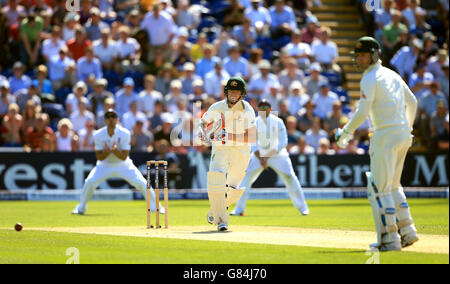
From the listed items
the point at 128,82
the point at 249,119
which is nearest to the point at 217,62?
the point at 128,82

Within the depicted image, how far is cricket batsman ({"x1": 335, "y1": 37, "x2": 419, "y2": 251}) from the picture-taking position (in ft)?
31.7

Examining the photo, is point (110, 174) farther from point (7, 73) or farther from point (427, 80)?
point (427, 80)

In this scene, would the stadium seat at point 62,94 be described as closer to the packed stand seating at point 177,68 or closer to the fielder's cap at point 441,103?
the packed stand seating at point 177,68

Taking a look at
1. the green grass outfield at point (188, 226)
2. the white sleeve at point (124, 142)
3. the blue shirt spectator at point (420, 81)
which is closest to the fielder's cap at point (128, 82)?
the green grass outfield at point (188, 226)

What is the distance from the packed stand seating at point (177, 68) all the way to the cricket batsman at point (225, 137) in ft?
27.5

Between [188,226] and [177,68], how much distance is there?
10247mm

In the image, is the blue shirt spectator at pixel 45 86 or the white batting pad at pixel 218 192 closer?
the white batting pad at pixel 218 192

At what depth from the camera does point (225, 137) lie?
12.6 m

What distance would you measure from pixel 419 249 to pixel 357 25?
1821cm

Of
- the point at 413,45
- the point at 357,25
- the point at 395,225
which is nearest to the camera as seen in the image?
the point at 395,225

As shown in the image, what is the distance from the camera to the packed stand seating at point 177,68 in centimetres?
2167

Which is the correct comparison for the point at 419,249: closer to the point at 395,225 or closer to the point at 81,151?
the point at 395,225

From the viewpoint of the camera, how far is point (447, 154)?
22031 mm

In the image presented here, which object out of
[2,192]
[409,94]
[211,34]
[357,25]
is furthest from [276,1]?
[409,94]
